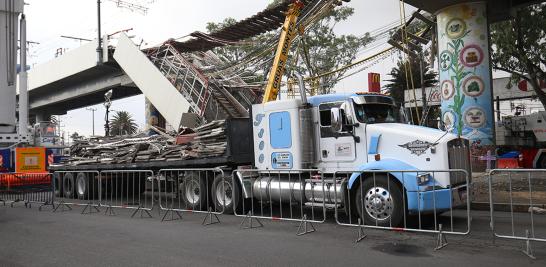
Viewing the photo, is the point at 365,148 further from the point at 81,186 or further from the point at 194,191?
the point at 81,186

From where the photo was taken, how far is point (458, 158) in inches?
358

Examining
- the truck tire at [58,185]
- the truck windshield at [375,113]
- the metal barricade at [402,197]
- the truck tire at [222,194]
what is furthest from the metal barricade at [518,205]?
the truck tire at [58,185]

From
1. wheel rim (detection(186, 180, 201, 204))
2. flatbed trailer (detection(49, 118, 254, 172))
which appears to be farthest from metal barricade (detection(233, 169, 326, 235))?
wheel rim (detection(186, 180, 201, 204))

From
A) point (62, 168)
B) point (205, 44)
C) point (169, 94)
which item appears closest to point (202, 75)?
point (169, 94)

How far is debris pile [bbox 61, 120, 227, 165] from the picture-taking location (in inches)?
500

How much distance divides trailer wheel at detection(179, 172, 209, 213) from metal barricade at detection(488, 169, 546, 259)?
6652mm

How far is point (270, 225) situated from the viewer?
1004cm

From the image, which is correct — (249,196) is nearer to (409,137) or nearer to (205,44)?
(409,137)

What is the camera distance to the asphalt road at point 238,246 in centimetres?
671

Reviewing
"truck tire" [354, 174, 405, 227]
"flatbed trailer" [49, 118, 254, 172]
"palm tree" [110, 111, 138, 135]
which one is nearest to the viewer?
"truck tire" [354, 174, 405, 227]

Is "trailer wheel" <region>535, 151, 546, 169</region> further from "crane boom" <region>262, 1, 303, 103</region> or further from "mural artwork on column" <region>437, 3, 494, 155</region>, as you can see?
"crane boom" <region>262, 1, 303, 103</region>

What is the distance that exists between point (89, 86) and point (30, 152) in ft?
61.7

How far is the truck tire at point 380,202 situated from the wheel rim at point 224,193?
3615 mm

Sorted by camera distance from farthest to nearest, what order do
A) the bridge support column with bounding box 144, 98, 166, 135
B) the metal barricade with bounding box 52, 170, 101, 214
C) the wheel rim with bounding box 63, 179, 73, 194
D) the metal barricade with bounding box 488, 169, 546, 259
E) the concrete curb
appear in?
the bridge support column with bounding box 144, 98, 166, 135
the wheel rim with bounding box 63, 179, 73, 194
the metal barricade with bounding box 52, 170, 101, 214
the concrete curb
the metal barricade with bounding box 488, 169, 546, 259
